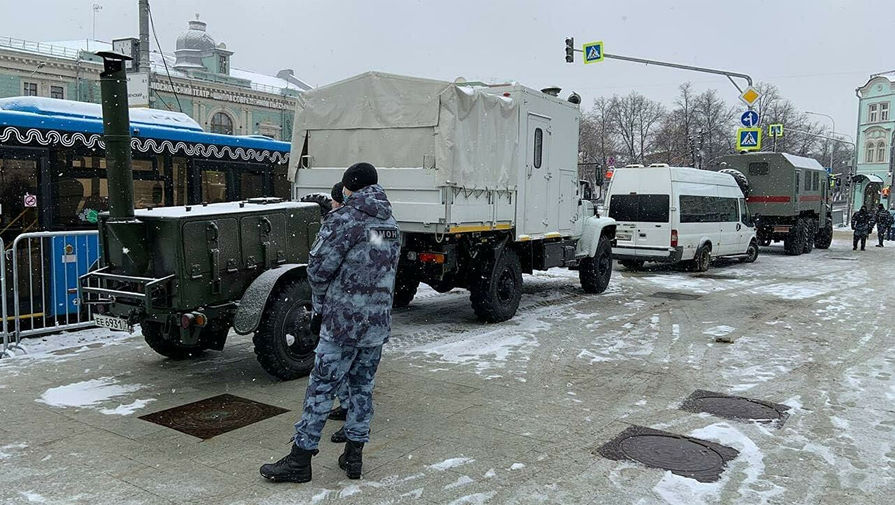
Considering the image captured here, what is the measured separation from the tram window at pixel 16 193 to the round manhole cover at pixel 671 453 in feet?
24.5

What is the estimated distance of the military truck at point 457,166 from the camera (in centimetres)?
887

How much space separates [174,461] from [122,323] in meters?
2.08

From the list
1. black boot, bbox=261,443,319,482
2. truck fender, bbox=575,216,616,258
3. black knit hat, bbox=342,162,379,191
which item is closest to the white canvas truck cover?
truck fender, bbox=575,216,616,258

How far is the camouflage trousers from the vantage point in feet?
14.1

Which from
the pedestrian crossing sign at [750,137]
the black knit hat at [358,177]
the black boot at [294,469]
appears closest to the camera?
the black boot at [294,469]

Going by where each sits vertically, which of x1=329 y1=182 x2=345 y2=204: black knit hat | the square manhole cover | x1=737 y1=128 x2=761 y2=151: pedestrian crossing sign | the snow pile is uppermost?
x1=737 y1=128 x2=761 y2=151: pedestrian crossing sign

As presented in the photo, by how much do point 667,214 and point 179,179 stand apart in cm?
1108

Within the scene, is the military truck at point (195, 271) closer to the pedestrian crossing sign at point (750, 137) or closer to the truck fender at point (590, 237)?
the truck fender at point (590, 237)

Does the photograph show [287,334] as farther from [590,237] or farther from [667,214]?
[667,214]

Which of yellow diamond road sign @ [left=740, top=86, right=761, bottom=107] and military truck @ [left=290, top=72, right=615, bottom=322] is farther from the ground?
yellow diamond road sign @ [left=740, top=86, right=761, bottom=107]

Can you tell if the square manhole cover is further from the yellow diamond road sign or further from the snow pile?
the yellow diamond road sign

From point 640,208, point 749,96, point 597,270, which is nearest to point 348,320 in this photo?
point 597,270

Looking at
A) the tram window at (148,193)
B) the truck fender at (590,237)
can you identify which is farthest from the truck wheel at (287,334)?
the truck fender at (590,237)

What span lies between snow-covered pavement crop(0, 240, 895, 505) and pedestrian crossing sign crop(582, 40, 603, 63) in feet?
41.5
